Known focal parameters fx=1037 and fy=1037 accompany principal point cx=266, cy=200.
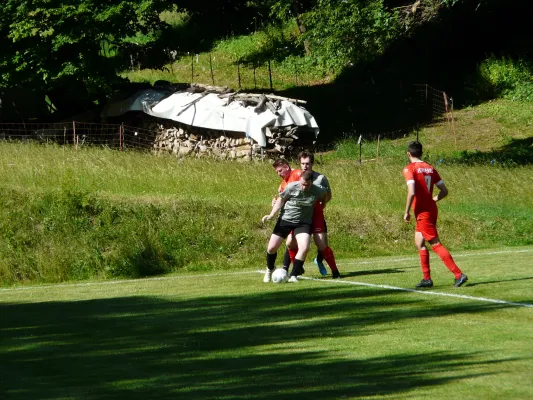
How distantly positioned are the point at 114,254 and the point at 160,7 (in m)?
19.6

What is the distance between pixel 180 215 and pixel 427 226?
10.4m

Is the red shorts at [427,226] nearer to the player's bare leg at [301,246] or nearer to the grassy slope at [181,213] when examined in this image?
the player's bare leg at [301,246]

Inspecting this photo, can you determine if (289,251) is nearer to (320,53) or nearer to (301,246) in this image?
(301,246)

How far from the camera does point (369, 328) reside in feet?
36.0

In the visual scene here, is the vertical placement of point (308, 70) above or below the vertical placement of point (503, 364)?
above

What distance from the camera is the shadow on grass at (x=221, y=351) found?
843 centimetres

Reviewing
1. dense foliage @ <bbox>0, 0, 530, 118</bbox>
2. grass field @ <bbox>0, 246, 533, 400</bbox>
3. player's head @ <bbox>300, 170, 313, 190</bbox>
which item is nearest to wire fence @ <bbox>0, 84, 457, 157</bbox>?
dense foliage @ <bbox>0, 0, 530, 118</bbox>

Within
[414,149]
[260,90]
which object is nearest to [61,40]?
[260,90]

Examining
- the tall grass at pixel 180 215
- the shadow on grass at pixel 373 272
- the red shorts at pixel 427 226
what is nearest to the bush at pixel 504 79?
the tall grass at pixel 180 215

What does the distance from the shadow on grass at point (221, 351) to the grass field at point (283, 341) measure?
0.01 metres

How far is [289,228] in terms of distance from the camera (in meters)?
→ 15.6

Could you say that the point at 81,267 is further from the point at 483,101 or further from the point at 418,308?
the point at 483,101

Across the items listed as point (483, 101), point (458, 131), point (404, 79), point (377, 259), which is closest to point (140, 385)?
point (377, 259)

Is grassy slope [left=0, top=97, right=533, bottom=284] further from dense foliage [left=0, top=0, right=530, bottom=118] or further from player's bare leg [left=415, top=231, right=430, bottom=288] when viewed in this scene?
dense foliage [left=0, top=0, right=530, bottom=118]
